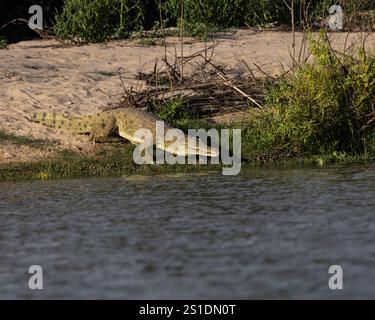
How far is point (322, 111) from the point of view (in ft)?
33.4

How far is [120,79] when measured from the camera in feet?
38.3

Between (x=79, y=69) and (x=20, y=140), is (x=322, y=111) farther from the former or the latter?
(x=79, y=69)

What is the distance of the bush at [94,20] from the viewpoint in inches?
533

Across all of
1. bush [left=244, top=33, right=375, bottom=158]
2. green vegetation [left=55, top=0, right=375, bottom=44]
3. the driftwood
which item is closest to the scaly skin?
the driftwood

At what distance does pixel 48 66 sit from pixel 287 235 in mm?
5841

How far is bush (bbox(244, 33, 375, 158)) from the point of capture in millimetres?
10188

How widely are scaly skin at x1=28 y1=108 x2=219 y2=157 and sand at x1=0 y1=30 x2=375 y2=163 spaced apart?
0.33ft

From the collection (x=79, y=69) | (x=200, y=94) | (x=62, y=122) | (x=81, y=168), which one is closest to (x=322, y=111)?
(x=200, y=94)

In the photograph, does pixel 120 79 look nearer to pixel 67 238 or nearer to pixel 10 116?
pixel 10 116

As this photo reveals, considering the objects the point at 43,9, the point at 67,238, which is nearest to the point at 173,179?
the point at 67,238

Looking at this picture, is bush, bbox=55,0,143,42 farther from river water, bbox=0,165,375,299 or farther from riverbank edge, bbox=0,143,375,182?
river water, bbox=0,165,375,299

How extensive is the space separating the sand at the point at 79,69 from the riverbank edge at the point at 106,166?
0.77 feet

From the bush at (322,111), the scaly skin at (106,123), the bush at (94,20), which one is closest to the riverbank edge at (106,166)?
the bush at (322,111)

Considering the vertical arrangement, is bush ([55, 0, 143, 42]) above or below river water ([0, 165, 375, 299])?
above
